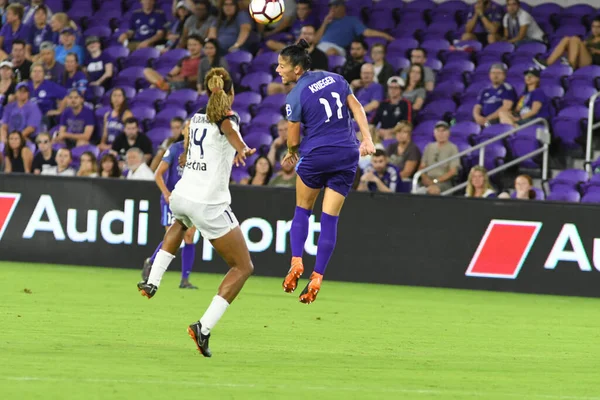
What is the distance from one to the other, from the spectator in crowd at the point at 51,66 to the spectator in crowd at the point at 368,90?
5.67m

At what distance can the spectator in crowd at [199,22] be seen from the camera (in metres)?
21.5

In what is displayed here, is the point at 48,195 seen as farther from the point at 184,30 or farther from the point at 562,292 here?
the point at 562,292

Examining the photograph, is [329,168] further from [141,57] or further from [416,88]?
[141,57]

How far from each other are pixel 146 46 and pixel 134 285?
8.60 meters

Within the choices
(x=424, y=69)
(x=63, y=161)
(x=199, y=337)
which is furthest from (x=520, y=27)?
(x=199, y=337)

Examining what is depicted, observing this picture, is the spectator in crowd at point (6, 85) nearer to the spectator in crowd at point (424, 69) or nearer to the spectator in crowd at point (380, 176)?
the spectator in crowd at point (424, 69)

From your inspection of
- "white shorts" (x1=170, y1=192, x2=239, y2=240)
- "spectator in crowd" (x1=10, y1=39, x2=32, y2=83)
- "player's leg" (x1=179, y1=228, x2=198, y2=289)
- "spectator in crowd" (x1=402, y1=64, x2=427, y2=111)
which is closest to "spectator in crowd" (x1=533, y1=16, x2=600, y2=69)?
"spectator in crowd" (x1=402, y1=64, x2=427, y2=111)

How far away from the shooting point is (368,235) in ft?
53.7

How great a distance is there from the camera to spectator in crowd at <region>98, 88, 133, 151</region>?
65.7 ft

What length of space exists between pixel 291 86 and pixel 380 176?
3411mm

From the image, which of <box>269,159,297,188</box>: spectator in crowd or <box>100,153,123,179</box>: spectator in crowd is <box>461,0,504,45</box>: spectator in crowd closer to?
<box>269,159,297,188</box>: spectator in crowd

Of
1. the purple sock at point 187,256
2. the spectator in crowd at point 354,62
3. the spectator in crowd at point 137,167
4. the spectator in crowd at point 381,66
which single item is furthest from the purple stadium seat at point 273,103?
the purple sock at point 187,256

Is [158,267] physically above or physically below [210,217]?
below

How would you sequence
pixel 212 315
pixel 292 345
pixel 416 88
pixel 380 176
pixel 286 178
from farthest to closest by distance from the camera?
pixel 416 88, pixel 286 178, pixel 380 176, pixel 292 345, pixel 212 315
